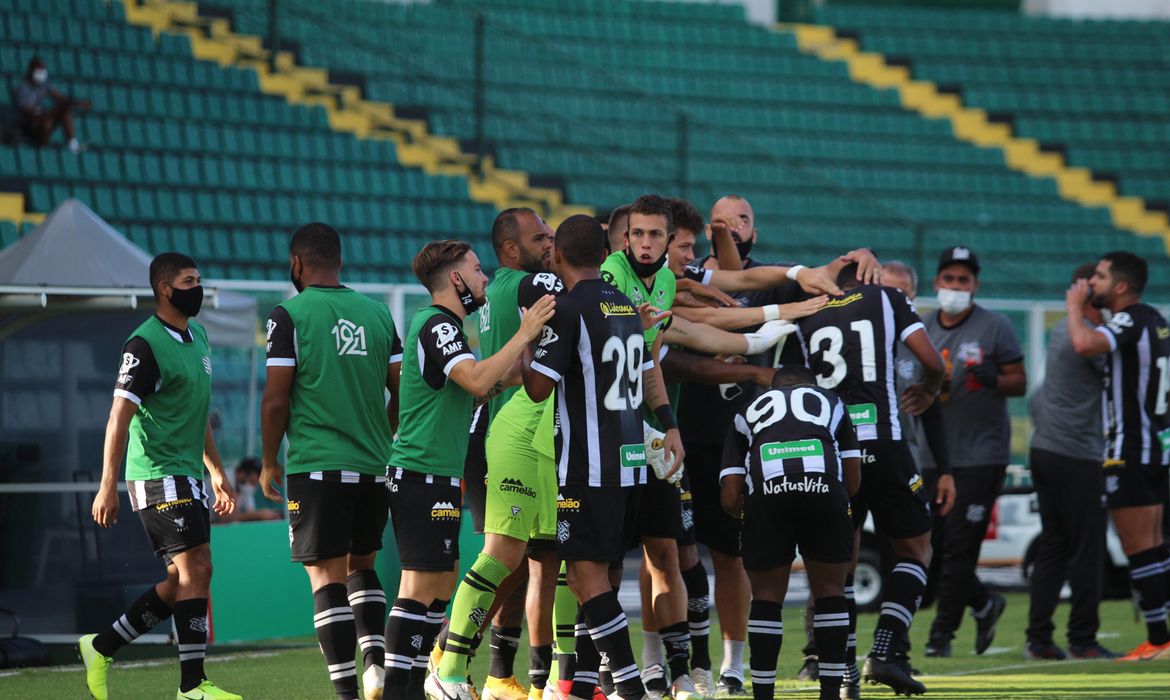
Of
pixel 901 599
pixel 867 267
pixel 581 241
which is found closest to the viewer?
pixel 581 241

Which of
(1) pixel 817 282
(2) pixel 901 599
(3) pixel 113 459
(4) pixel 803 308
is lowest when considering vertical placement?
(2) pixel 901 599

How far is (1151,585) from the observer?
9.29 meters

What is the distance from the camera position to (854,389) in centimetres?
745

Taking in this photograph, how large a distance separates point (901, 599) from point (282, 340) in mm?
3139

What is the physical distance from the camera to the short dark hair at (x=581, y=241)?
20.5 feet

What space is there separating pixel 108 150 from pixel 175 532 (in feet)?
41.3

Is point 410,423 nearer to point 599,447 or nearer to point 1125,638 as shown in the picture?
point 599,447

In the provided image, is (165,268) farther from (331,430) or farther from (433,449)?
(433,449)

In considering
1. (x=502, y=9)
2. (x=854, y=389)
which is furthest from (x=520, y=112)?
(x=854, y=389)

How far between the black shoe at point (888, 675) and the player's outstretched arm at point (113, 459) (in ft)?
11.4

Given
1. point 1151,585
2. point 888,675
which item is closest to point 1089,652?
point 1151,585

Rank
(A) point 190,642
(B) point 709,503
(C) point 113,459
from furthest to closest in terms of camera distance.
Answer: (B) point 709,503 → (A) point 190,642 → (C) point 113,459

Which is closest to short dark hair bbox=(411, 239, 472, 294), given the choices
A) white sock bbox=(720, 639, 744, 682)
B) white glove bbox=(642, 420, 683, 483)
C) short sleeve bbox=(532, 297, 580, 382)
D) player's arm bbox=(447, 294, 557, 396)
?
player's arm bbox=(447, 294, 557, 396)

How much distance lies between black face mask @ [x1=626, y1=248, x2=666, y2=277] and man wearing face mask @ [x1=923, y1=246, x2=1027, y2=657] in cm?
309
